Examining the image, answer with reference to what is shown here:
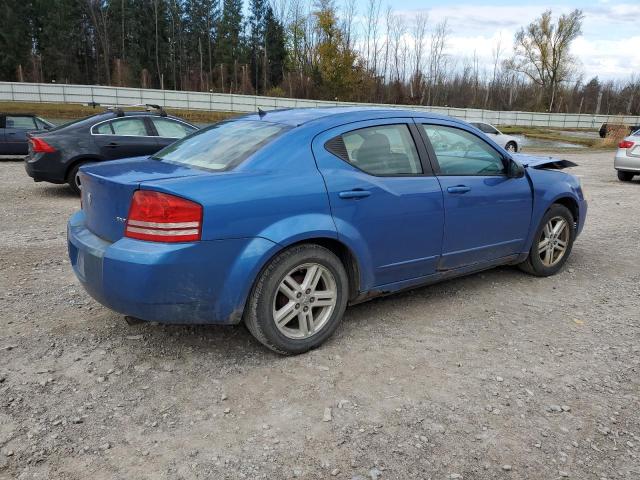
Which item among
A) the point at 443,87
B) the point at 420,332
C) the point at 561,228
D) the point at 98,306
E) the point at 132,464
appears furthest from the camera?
the point at 443,87

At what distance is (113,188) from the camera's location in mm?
3240

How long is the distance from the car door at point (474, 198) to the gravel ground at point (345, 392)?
0.46 metres

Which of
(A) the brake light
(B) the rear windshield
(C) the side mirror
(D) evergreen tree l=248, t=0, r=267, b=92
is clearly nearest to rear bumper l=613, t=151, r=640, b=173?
(C) the side mirror

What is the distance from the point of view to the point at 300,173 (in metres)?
3.44

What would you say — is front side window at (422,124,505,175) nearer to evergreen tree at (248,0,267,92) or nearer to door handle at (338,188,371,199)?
door handle at (338,188,371,199)

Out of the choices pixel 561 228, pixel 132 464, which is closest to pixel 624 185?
pixel 561 228

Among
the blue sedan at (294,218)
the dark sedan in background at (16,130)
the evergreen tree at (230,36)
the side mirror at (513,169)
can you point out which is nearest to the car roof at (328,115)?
the blue sedan at (294,218)

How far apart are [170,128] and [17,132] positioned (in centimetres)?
693

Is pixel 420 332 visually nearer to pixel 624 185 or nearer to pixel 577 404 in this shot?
pixel 577 404

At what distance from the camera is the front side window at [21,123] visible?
46.6ft

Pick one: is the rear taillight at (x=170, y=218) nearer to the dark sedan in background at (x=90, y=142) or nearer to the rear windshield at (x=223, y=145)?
the rear windshield at (x=223, y=145)

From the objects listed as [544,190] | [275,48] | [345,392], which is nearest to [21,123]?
[544,190]

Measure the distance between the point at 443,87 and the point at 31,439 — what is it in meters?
73.2

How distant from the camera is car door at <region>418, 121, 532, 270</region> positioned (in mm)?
4160
